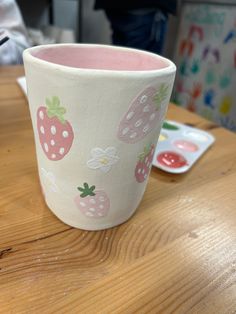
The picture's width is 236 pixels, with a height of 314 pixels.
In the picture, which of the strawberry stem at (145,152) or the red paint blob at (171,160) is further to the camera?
the red paint blob at (171,160)

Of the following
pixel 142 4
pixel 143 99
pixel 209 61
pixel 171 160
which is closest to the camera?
pixel 143 99

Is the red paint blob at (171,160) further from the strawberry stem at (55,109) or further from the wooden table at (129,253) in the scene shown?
the strawberry stem at (55,109)

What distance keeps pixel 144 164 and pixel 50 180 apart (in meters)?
0.07

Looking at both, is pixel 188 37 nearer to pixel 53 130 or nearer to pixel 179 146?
pixel 179 146

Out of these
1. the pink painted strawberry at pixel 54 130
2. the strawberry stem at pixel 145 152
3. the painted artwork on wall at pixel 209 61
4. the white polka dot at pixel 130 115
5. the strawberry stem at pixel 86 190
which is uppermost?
the white polka dot at pixel 130 115

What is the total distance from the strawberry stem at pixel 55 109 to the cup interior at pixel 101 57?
0.07 m

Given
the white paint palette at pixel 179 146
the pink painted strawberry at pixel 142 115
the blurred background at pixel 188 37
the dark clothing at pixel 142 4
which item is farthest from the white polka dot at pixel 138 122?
the dark clothing at pixel 142 4

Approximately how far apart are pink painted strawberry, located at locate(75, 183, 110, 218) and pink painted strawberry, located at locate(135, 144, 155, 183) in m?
0.03

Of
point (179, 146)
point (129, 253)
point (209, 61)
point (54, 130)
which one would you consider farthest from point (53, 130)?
point (209, 61)

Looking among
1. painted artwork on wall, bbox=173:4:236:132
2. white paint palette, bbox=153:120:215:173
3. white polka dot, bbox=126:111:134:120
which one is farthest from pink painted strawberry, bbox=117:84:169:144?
painted artwork on wall, bbox=173:4:236:132

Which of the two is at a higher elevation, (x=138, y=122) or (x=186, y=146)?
(x=138, y=122)

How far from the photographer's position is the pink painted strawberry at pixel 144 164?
8.1 inches

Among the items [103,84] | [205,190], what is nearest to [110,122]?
[103,84]

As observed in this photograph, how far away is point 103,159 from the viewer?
0.19m
